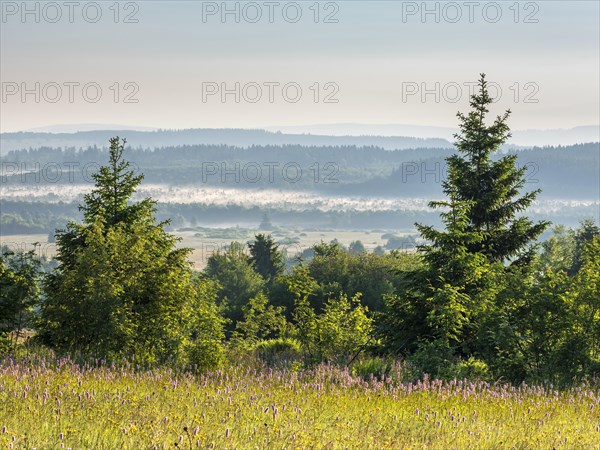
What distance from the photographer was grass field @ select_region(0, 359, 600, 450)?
706cm

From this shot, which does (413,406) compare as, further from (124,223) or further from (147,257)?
(124,223)

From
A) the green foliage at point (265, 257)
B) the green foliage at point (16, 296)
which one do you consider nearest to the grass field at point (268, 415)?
the green foliage at point (16, 296)

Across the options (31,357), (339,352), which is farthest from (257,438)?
(339,352)

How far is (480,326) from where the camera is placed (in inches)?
605

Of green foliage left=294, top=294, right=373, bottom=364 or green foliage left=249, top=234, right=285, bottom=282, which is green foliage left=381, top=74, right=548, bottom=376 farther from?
green foliage left=249, top=234, right=285, bottom=282

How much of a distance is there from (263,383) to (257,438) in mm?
3893

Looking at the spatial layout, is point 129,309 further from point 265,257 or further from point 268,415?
point 265,257

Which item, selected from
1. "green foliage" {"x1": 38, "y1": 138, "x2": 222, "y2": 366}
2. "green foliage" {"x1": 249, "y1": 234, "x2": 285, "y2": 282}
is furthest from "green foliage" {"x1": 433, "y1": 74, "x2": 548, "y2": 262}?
"green foliage" {"x1": 249, "y1": 234, "x2": 285, "y2": 282}

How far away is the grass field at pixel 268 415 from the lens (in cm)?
706

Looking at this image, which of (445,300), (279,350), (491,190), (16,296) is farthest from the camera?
(491,190)

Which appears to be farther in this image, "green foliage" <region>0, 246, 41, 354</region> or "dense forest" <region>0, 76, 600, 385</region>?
"green foliage" <region>0, 246, 41, 354</region>

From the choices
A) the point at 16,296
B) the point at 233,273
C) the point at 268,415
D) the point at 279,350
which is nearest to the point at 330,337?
the point at 279,350

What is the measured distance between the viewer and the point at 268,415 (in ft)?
27.4

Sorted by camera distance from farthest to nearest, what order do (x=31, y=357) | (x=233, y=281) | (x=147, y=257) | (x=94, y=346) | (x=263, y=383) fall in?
(x=233, y=281)
(x=147, y=257)
(x=94, y=346)
(x=31, y=357)
(x=263, y=383)
